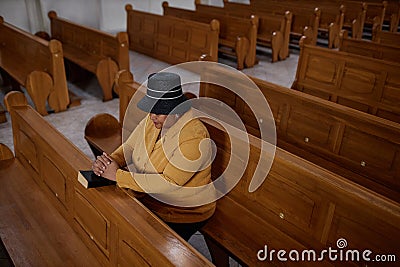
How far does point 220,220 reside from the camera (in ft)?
7.46

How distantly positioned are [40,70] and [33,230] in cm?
317

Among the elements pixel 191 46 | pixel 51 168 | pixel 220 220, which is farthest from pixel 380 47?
pixel 51 168

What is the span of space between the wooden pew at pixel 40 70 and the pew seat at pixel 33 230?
2182 millimetres

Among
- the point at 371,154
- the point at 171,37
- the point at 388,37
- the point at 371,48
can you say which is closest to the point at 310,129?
the point at 371,154

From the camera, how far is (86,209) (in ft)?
6.06

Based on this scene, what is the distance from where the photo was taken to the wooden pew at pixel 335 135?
238 centimetres

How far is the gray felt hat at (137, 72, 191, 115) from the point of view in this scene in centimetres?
184

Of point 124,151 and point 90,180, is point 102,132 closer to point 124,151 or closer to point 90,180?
point 124,151

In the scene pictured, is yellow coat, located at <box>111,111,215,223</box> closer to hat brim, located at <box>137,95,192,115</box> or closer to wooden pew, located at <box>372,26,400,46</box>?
hat brim, located at <box>137,95,192,115</box>

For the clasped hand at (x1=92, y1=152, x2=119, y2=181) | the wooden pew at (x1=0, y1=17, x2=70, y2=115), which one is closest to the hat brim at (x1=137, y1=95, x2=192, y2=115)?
the clasped hand at (x1=92, y1=152, x2=119, y2=181)

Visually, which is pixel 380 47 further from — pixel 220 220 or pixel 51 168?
pixel 51 168

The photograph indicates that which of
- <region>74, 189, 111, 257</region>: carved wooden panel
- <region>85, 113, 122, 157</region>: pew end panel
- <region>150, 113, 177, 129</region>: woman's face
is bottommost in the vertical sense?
<region>85, 113, 122, 157</region>: pew end panel

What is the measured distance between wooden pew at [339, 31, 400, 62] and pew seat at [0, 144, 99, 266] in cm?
375

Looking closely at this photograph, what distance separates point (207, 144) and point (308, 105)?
3.79 feet
